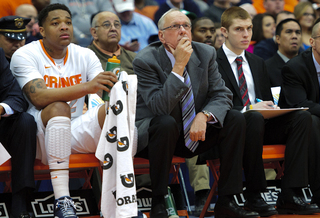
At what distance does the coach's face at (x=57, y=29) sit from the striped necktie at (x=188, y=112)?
1000mm

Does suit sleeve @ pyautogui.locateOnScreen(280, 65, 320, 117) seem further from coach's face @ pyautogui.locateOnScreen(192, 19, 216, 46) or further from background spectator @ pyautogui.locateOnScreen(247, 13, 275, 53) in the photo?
background spectator @ pyautogui.locateOnScreen(247, 13, 275, 53)

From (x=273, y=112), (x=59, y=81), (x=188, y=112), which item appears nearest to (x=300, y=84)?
Answer: (x=273, y=112)

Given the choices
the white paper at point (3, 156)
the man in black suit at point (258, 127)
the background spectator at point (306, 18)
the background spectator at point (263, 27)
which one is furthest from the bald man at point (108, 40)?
the background spectator at point (306, 18)

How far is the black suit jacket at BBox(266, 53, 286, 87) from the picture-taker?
4.34 meters

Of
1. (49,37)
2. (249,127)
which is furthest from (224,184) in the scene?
(49,37)

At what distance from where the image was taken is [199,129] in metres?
2.81

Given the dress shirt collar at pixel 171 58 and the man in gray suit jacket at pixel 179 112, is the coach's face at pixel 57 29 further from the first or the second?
the dress shirt collar at pixel 171 58

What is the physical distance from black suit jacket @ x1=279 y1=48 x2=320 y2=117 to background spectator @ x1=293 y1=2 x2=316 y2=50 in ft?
10.1

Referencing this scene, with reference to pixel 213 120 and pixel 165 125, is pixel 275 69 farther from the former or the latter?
pixel 165 125

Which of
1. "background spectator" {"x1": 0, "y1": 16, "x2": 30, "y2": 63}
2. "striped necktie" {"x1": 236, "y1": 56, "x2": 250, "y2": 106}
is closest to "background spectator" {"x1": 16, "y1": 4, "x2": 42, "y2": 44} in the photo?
"background spectator" {"x1": 0, "y1": 16, "x2": 30, "y2": 63}

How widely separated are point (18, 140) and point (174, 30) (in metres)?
1.39

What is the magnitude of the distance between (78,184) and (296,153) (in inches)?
74.4

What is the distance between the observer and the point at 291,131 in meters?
3.15

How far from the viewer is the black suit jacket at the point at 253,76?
3490 mm
